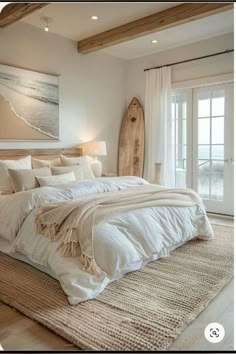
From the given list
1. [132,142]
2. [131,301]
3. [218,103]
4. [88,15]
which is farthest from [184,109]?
[131,301]

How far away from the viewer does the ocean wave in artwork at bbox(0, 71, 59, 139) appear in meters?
4.05

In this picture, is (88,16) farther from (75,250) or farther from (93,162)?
(75,250)

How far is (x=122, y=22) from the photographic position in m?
4.13

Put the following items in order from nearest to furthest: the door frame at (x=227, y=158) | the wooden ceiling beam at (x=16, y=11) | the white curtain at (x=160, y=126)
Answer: the wooden ceiling beam at (x=16, y=11), the door frame at (x=227, y=158), the white curtain at (x=160, y=126)

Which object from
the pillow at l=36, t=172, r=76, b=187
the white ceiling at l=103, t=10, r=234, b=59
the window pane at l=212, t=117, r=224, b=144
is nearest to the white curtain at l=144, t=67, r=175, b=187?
the white ceiling at l=103, t=10, r=234, b=59

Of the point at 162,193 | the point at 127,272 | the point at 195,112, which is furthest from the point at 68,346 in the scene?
the point at 195,112

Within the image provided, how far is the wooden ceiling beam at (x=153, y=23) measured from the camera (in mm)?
3438

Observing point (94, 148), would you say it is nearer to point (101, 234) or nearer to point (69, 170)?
point (69, 170)

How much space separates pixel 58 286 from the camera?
2.41 metres

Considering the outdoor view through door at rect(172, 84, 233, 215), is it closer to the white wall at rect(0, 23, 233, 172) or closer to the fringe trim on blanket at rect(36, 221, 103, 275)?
the white wall at rect(0, 23, 233, 172)

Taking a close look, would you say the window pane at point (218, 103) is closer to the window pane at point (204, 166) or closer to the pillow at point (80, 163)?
the window pane at point (204, 166)

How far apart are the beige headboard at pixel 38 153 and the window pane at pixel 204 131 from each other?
2.04 meters

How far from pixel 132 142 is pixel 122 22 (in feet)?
7.07

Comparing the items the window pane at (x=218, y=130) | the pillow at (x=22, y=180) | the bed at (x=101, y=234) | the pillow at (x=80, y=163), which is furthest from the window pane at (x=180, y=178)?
the pillow at (x=22, y=180)
